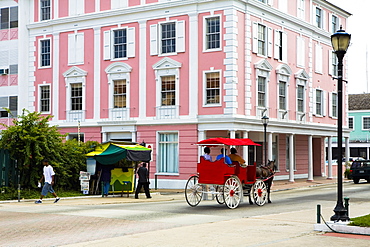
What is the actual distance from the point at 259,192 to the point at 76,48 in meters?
20.9

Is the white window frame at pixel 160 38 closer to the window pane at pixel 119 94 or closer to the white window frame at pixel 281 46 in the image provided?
the window pane at pixel 119 94

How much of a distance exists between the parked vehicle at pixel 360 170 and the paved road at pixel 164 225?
16.5m

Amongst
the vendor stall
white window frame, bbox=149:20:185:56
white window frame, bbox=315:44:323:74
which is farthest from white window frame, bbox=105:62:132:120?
white window frame, bbox=315:44:323:74

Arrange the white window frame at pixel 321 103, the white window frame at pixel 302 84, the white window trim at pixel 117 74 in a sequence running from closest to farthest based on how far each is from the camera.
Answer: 1. the white window trim at pixel 117 74
2. the white window frame at pixel 302 84
3. the white window frame at pixel 321 103

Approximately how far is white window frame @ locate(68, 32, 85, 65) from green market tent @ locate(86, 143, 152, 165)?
1327 cm

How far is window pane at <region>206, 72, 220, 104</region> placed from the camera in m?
34.0

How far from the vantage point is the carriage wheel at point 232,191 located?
20203mm

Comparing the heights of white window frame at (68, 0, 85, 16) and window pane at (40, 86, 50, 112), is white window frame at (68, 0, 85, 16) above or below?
above

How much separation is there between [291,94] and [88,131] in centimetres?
1343

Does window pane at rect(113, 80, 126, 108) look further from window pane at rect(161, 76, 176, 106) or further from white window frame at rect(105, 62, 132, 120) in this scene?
window pane at rect(161, 76, 176, 106)

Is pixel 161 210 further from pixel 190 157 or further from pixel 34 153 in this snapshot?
pixel 190 157

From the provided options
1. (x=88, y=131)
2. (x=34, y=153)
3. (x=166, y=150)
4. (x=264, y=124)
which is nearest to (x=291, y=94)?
(x=264, y=124)

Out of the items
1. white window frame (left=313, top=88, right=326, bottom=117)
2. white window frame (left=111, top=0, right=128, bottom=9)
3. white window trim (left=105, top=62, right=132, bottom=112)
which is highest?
white window frame (left=111, top=0, right=128, bottom=9)

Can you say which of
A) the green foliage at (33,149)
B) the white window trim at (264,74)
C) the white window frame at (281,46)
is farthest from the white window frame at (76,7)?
the green foliage at (33,149)
